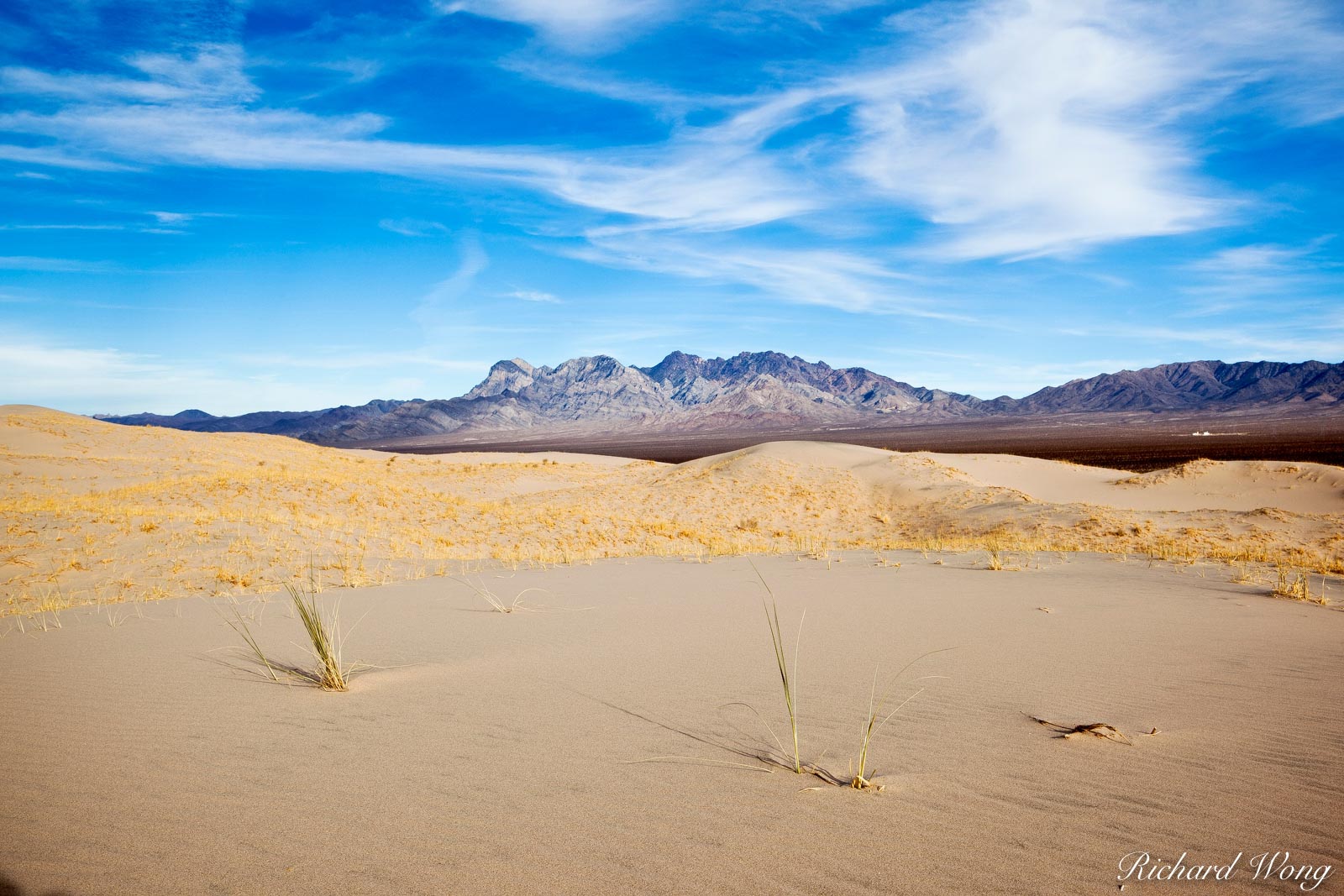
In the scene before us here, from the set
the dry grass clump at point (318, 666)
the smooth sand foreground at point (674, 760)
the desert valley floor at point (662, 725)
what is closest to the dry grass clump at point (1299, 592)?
the desert valley floor at point (662, 725)

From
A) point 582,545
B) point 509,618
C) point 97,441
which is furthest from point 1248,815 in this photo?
point 97,441

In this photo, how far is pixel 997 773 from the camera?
10.3ft

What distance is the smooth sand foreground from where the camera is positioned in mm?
2480

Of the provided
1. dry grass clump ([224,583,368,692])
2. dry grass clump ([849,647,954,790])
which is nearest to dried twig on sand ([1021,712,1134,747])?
dry grass clump ([849,647,954,790])

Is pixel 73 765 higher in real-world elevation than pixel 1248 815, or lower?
lower

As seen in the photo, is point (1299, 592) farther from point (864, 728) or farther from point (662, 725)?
point (662, 725)

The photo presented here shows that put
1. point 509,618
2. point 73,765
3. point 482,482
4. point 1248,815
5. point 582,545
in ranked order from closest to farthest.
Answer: point 1248,815 < point 73,765 < point 509,618 < point 582,545 < point 482,482

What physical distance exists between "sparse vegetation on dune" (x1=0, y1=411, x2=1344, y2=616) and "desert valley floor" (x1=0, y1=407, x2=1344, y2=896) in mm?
195

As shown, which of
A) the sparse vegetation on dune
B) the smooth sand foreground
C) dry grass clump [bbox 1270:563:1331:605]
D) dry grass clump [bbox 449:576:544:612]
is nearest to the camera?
the smooth sand foreground

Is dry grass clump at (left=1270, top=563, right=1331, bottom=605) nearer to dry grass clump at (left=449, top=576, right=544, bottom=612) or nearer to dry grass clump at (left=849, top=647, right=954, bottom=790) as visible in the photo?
dry grass clump at (left=849, top=647, right=954, bottom=790)

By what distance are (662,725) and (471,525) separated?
1350 cm

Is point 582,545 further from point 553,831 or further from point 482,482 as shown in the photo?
point 482,482

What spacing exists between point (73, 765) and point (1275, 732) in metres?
6.28

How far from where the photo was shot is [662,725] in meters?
3.96
